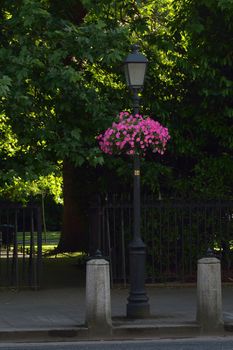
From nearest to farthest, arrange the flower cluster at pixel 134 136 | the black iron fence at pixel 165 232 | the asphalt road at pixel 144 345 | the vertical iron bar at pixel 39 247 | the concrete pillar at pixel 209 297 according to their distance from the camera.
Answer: the asphalt road at pixel 144 345 < the concrete pillar at pixel 209 297 < the flower cluster at pixel 134 136 < the vertical iron bar at pixel 39 247 < the black iron fence at pixel 165 232

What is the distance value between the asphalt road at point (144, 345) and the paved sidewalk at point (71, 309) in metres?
0.52

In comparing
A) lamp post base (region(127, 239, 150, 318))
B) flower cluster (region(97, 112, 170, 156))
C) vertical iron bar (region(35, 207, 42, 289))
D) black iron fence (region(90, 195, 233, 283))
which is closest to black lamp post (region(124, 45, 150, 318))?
lamp post base (region(127, 239, 150, 318))

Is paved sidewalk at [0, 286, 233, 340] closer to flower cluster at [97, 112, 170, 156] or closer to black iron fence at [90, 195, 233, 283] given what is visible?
black iron fence at [90, 195, 233, 283]

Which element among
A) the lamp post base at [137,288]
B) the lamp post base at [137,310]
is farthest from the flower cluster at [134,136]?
the lamp post base at [137,310]

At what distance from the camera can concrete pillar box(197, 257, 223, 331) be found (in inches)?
424

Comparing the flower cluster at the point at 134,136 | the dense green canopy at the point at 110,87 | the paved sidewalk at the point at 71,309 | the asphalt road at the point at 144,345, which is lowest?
the asphalt road at the point at 144,345

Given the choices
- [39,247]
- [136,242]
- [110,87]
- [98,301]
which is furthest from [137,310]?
[110,87]

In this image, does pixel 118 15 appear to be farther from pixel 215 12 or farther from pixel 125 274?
pixel 125 274

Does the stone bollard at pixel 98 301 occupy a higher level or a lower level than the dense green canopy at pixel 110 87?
lower

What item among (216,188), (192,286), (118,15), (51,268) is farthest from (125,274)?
(118,15)

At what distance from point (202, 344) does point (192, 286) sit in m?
6.29

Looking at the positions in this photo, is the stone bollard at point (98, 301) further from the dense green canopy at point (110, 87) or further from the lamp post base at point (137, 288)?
the dense green canopy at point (110, 87)

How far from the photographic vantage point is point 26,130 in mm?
14547

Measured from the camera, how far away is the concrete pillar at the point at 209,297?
10758mm
